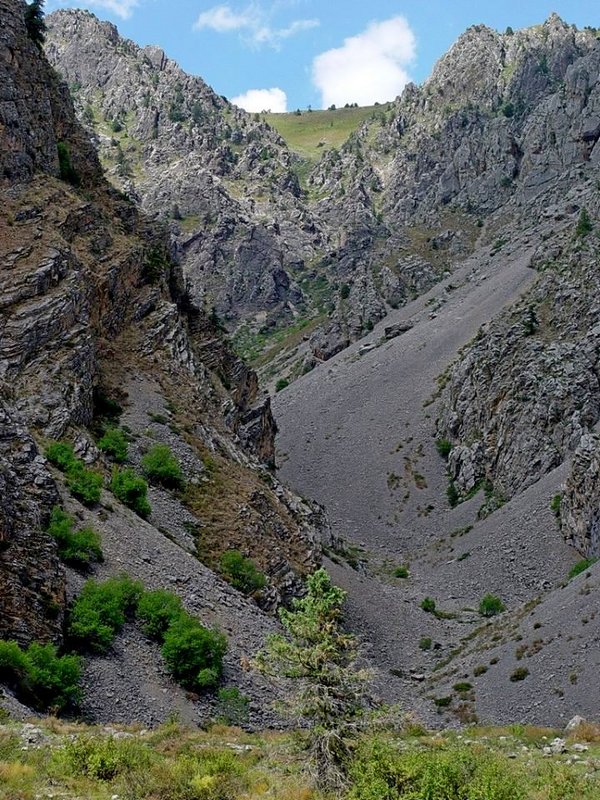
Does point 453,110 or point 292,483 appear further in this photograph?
point 453,110

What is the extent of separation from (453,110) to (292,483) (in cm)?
13196

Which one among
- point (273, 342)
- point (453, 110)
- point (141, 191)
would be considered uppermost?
point (141, 191)

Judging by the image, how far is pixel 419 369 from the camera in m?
96.3

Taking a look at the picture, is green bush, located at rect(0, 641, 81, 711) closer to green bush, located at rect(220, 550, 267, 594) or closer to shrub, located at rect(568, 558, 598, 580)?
green bush, located at rect(220, 550, 267, 594)

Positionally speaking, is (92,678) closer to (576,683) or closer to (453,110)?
(576,683)

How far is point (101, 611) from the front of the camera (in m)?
24.4

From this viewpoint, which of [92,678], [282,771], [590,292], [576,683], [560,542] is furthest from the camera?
[590,292]

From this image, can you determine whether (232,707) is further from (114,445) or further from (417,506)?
(417,506)

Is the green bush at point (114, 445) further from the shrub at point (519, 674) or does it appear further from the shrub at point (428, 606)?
the shrub at point (428, 606)

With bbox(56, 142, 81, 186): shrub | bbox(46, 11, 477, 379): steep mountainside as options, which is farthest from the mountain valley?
bbox(46, 11, 477, 379): steep mountainside

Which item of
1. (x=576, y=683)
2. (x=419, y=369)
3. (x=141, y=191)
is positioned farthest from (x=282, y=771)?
(x=141, y=191)

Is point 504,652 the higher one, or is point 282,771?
point 282,771

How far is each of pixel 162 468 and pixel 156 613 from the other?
1186 centimetres

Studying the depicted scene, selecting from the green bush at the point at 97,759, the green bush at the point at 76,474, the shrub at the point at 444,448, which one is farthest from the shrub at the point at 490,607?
the green bush at the point at 97,759
